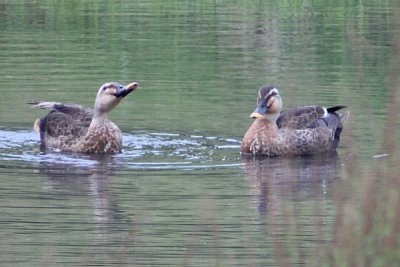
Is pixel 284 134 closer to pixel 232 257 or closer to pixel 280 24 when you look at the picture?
pixel 232 257

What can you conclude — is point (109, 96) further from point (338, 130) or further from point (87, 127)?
point (338, 130)

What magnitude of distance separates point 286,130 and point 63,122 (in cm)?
253

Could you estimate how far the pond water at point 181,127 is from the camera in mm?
9938

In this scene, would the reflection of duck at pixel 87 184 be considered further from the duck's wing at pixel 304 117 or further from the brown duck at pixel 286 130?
the duck's wing at pixel 304 117

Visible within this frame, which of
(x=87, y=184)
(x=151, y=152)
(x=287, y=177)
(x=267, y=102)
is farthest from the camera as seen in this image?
(x=267, y=102)

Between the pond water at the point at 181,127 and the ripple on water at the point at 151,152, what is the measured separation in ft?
0.10

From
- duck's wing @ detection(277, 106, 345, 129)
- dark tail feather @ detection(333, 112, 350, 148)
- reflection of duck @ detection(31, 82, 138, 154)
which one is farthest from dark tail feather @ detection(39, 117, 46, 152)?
dark tail feather @ detection(333, 112, 350, 148)

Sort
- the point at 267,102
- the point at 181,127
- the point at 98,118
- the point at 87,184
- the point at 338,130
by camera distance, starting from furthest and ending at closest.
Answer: the point at 181,127
the point at 338,130
the point at 98,118
the point at 267,102
the point at 87,184

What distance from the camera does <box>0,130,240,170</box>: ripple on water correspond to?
14.0 meters

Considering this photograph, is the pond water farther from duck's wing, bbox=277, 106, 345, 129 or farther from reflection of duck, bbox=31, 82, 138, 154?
duck's wing, bbox=277, 106, 345, 129

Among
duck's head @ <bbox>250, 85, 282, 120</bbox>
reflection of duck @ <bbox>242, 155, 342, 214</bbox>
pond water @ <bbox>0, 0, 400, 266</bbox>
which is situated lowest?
reflection of duck @ <bbox>242, 155, 342, 214</bbox>

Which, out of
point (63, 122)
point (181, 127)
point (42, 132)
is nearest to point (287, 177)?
point (181, 127)

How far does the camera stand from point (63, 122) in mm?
15531

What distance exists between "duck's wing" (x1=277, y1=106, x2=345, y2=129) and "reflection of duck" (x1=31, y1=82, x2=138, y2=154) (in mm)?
1845
